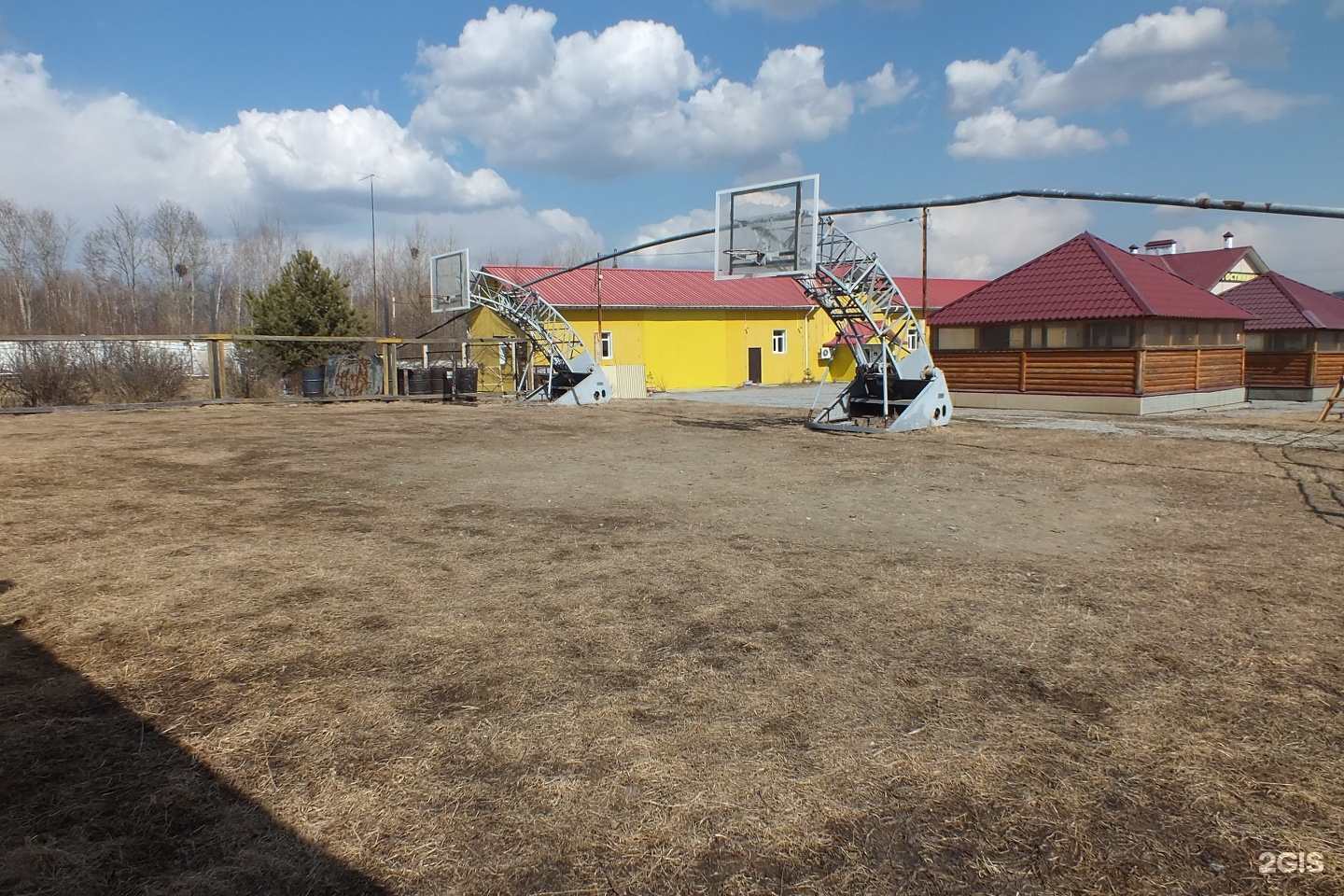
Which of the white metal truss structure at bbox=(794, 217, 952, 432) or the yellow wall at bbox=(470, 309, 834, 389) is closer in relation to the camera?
the white metal truss structure at bbox=(794, 217, 952, 432)

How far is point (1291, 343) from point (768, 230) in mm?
18479

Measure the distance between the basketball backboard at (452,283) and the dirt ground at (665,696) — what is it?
19.7m

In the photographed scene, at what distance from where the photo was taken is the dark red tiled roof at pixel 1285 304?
25297 millimetres

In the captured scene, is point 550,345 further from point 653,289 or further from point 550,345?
point 653,289

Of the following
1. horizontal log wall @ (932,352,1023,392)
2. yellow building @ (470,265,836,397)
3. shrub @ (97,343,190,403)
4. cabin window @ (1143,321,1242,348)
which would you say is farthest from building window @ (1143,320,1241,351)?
shrub @ (97,343,190,403)

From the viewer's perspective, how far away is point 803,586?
613 cm

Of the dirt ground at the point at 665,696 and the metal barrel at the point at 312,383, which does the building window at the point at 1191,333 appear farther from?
the metal barrel at the point at 312,383

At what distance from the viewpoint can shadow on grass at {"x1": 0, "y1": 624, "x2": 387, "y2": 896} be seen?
9.11 ft

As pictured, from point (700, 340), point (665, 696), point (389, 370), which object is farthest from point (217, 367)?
point (665, 696)

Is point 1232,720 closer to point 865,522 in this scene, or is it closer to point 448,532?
point 865,522

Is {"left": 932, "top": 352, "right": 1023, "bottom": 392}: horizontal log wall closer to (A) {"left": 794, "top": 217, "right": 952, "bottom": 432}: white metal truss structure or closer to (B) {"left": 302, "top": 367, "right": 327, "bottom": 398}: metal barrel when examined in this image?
(A) {"left": 794, "top": 217, "right": 952, "bottom": 432}: white metal truss structure

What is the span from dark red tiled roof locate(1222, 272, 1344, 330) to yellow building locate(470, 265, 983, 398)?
13.6m

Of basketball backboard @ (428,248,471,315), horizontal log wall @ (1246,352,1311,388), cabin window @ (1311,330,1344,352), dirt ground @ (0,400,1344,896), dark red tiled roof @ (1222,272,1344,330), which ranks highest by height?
basketball backboard @ (428,248,471,315)

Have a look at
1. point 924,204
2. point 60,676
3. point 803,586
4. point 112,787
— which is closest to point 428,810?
point 112,787
